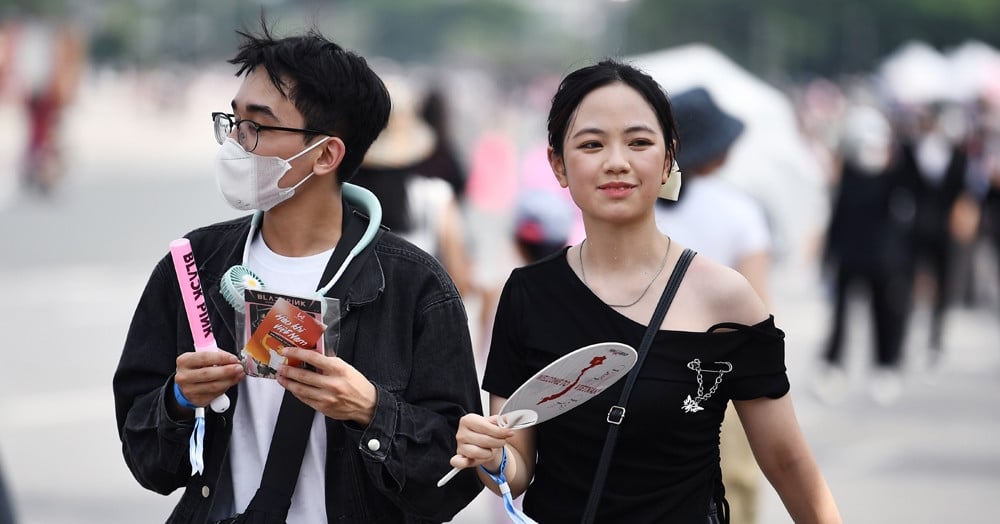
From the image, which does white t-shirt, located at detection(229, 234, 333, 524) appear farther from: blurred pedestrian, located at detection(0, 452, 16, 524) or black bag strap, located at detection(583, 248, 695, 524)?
blurred pedestrian, located at detection(0, 452, 16, 524)

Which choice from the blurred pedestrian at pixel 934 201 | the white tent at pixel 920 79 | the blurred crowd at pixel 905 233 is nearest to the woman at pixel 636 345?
the blurred crowd at pixel 905 233

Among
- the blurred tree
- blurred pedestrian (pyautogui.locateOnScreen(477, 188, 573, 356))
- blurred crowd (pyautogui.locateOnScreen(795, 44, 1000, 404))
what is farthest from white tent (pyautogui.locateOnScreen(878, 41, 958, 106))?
the blurred tree

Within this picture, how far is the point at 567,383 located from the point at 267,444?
649 millimetres

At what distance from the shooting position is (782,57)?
76438 millimetres

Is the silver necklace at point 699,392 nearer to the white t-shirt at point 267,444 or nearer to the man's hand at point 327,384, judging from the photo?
the man's hand at point 327,384

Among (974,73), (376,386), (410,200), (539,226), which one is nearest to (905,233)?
(410,200)

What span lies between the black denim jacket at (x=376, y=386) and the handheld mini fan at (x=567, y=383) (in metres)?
0.20

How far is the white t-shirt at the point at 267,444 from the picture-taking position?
302 cm

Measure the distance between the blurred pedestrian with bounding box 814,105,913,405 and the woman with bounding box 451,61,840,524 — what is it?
7450mm

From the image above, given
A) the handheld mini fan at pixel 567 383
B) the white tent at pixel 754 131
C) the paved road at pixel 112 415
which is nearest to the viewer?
the handheld mini fan at pixel 567 383

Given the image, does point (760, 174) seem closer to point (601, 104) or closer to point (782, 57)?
point (601, 104)

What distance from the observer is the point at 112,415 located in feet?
29.1

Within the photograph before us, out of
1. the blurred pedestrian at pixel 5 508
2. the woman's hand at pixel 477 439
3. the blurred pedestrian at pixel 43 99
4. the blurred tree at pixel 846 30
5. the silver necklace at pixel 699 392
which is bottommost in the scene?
the blurred pedestrian at pixel 5 508

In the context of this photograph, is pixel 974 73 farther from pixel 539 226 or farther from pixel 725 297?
pixel 725 297
